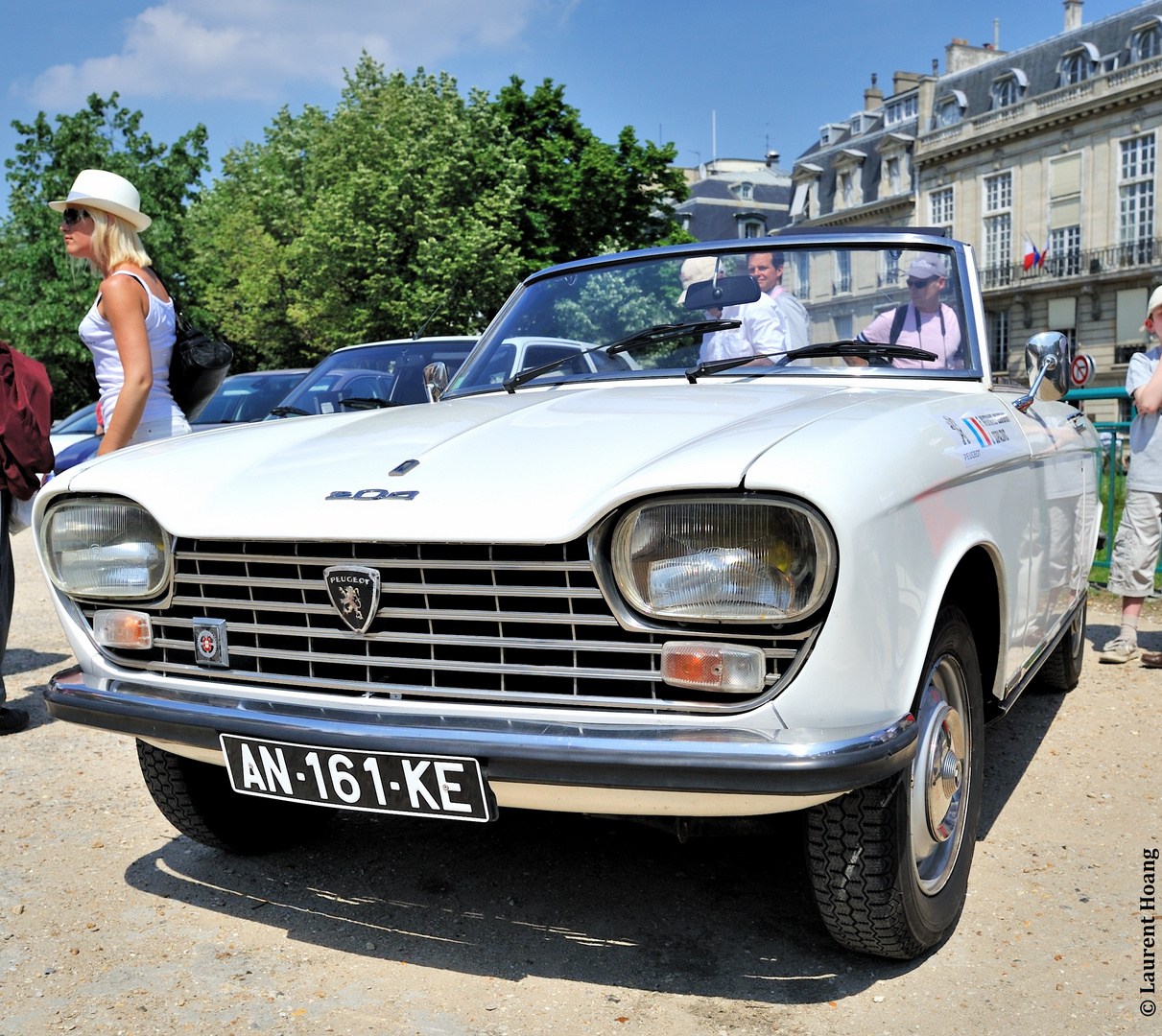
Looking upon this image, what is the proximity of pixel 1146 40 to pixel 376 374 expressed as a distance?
4437 centimetres

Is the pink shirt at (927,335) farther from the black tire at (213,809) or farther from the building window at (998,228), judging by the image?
the building window at (998,228)

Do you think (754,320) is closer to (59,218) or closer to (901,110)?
(59,218)

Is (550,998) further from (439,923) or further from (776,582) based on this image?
(776,582)

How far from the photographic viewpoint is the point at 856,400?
2.67 m

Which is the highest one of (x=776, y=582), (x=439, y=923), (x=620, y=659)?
(x=776, y=582)

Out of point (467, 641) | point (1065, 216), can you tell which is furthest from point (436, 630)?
point (1065, 216)

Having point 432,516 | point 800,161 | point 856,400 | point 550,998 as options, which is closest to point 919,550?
point 856,400

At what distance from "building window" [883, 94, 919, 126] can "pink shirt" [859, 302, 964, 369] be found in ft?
181

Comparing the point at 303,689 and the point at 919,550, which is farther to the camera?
the point at 303,689

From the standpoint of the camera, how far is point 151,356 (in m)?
4.18

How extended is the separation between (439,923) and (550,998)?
0.49 meters

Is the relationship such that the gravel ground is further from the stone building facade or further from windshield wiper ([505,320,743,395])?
the stone building facade

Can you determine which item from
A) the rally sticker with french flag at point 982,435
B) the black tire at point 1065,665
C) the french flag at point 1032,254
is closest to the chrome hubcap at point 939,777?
the rally sticker with french flag at point 982,435

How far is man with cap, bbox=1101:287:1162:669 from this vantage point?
5.53 metres
